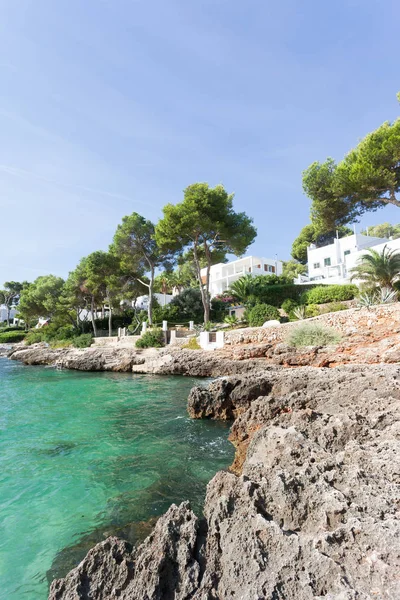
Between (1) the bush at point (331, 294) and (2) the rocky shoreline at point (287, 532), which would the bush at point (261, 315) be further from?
(2) the rocky shoreline at point (287, 532)

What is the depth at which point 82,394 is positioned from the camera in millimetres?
12164

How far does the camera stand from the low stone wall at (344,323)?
1465 cm

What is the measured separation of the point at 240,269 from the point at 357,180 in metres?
36.9

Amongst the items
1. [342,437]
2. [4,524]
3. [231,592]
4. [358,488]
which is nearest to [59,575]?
[4,524]

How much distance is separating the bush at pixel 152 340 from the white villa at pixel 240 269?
27178mm

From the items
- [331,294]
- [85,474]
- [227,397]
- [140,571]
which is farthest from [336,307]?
[140,571]

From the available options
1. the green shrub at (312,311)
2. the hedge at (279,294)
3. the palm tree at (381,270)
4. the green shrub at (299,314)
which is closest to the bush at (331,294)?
the green shrub at (312,311)

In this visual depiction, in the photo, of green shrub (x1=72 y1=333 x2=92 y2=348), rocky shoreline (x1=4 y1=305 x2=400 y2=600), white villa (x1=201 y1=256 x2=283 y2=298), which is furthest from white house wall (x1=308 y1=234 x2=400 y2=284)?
rocky shoreline (x1=4 y1=305 x2=400 y2=600)

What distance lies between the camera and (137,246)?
33.0 m

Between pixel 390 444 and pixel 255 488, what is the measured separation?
1.49 metres

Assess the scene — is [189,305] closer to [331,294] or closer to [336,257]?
[331,294]

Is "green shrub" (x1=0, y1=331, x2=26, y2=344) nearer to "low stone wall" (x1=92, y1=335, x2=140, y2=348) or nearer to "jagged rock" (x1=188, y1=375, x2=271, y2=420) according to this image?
"low stone wall" (x1=92, y1=335, x2=140, y2=348)

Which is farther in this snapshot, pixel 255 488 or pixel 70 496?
pixel 70 496

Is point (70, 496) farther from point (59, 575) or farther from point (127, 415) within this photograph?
point (127, 415)
